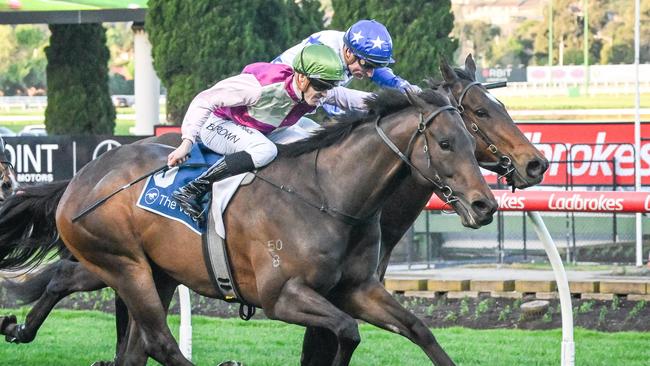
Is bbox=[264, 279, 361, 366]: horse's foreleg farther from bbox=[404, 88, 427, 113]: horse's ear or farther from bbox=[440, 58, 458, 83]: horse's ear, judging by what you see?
bbox=[440, 58, 458, 83]: horse's ear

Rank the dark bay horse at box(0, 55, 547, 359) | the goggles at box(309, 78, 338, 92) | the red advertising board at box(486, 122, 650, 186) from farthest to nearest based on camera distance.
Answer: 1. the red advertising board at box(486, 122, 650, 186)
2. the dark bay horse at box(0, 55, 547, 359)
3. the goggles at box(309, 78, 338, 92)

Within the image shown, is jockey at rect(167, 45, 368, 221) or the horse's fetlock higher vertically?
jockey at rect(167, 45, 368, 221)

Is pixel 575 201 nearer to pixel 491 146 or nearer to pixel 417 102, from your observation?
pixel 491 146

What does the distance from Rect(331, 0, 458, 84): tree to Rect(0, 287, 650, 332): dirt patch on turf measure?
6640 millimetres

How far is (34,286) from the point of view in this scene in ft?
23.9

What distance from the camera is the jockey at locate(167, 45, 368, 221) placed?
5.75m

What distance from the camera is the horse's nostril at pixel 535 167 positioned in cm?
646

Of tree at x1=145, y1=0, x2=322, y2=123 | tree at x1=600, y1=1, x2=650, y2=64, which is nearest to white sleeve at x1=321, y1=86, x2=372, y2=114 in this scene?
tree at x1=145, y1=0, x2=322, y2=123

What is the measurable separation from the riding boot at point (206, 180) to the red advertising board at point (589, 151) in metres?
6.38

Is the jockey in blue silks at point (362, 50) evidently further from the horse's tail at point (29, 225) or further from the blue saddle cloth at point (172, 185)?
the horse's tail at point (29, 225)

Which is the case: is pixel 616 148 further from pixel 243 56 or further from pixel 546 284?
pixel 243 56

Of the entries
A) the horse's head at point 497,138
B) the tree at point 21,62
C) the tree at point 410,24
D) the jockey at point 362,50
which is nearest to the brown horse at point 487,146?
the horse's head at point 497,138

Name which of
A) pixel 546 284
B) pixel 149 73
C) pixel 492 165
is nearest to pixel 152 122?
pixel 149 73

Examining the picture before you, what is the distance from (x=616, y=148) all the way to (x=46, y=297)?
22.3 ft
